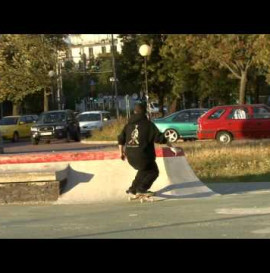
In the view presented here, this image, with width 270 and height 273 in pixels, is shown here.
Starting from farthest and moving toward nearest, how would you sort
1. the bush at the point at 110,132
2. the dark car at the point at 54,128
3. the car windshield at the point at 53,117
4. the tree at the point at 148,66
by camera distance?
1. the tree at the point at 148,66
2. the car windshield at the point at 53,117
3. the dark car at the point at 54,128
4. the bush at the point at 110,132

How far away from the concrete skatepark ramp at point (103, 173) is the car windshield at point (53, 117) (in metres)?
20.2

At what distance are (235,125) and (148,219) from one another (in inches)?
617

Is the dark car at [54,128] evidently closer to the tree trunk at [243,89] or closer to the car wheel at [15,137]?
the car wheel at [15,137]

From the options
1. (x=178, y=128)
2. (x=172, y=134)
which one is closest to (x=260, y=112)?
(x=178, y=128)

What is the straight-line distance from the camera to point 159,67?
46.9 metres

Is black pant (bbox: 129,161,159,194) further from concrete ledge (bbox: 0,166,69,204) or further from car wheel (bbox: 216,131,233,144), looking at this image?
car wheel (bbox: 216,131,233,144)

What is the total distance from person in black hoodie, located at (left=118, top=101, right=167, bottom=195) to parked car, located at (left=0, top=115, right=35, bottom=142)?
28.2 meters

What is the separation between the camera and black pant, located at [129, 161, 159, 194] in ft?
36.7

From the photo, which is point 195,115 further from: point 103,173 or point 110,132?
point 103,173

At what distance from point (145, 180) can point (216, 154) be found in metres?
6.55

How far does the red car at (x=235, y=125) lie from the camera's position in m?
24.5

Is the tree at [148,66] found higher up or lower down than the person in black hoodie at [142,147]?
higher up

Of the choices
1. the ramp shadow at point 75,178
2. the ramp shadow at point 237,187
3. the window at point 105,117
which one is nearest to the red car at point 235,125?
the ramp shadow at point 237,187
